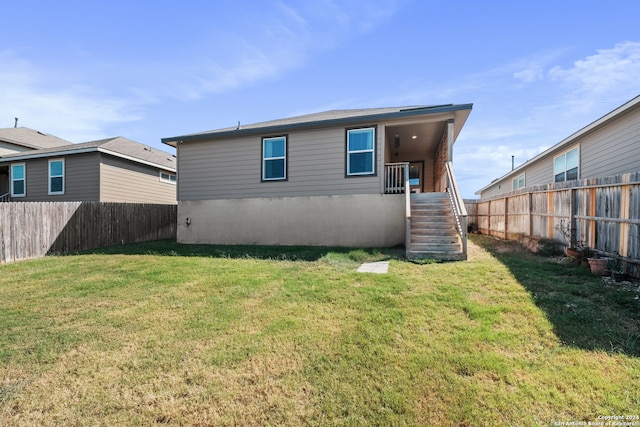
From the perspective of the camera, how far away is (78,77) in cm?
988

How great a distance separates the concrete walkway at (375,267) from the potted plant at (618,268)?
145 inches

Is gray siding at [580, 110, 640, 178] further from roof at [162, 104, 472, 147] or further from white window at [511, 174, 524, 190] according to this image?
white window at [511, 174, 524, 190]

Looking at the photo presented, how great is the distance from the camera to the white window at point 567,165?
10.3m

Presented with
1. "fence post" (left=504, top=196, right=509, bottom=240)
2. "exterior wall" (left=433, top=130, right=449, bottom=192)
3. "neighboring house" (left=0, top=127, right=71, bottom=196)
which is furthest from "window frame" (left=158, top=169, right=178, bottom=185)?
"fence post" (left=504, top=196, right=509, bottom=240)

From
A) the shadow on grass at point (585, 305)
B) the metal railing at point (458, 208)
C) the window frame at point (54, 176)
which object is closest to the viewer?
the shadow on grass at point (585, 305)

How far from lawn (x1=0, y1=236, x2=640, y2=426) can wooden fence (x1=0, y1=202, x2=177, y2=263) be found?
4.00 m

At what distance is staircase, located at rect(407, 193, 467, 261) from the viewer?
6.48 meters

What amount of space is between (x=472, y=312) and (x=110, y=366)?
397cm

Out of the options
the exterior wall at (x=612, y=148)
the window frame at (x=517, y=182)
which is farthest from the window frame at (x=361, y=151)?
the window frame at (x=517, y=182)

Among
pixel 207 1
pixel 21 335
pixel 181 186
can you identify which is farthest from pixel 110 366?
pixel 181 186

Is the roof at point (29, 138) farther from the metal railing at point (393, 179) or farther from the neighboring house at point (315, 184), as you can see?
the metal railing at point (393, 179)

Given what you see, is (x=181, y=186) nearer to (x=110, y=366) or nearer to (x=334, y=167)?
(x=334, y=167)

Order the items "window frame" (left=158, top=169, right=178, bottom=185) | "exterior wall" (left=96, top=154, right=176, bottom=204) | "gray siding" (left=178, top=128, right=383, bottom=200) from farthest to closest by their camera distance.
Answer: "window frame" (left=158, top=169, right=178, bottom=185) < "exterior wall" (left=96, top=154, right=176, bottom=204) < "gray siding" (left=178, top=128, right=383, bottom=200)

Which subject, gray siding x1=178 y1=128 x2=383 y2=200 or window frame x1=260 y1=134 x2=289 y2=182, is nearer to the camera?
gray siding x1=178 y1=128 x2=383 y2=200
